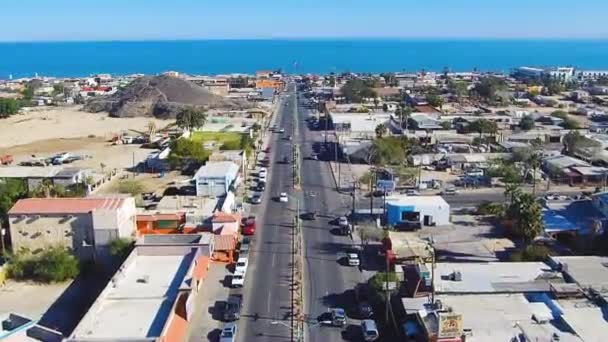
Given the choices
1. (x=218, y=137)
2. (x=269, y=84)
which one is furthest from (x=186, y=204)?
(x=269, y=84)

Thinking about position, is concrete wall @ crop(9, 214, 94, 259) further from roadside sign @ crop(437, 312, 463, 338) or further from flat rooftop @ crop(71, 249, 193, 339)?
roadside sign @ crop(437, 312, 463, 338)

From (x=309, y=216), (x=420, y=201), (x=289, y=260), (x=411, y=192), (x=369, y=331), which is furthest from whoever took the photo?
(x=411, y=192)

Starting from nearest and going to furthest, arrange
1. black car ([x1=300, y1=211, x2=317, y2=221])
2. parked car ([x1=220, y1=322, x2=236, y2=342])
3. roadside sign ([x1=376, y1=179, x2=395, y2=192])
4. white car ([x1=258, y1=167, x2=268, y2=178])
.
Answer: parked car ([x1=220, y1=322, x2=236, y2=342]) < black car ([x1=300, y1=211, x2=317, y2=221]) < roadside sign ([x1=376, y1=179, x2=395, y2=192]) < white car ([x1=258, y1=167, x2=268, y2=178])

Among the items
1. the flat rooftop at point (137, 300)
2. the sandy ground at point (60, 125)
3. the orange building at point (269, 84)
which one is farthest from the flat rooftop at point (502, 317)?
the orange building at point (269, 84)

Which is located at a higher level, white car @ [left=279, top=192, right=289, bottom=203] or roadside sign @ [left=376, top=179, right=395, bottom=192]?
roadside sign @ [left=376, top=179, right=395, bottom=192]

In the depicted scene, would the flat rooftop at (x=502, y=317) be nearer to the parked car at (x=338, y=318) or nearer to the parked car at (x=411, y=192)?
the parked car at (x=338, y=318)

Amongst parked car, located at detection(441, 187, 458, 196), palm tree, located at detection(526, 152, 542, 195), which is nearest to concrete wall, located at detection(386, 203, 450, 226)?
parked car, located at detection(441, 187, 458, 196)

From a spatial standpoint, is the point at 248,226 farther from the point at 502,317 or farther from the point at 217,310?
the point at 502,317
